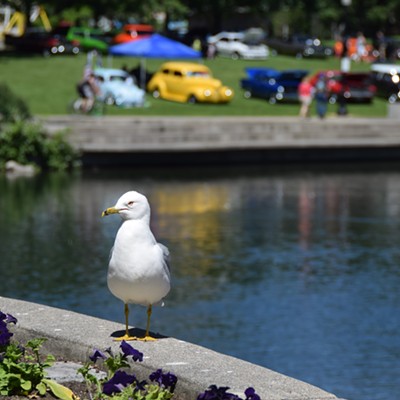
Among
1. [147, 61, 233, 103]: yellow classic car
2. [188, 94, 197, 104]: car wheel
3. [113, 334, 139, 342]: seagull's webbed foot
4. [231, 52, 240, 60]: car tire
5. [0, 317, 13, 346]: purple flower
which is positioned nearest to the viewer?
[0, 317, 13, 346]: purple flower

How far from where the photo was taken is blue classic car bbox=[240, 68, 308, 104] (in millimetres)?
54781

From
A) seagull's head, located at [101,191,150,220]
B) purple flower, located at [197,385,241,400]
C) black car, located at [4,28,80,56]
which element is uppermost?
seagull's head, located at [101,191,150,220]

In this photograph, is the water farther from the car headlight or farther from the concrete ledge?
the car headlight

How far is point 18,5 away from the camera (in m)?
70.0

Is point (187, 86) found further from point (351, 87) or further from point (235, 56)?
point (235, 56)

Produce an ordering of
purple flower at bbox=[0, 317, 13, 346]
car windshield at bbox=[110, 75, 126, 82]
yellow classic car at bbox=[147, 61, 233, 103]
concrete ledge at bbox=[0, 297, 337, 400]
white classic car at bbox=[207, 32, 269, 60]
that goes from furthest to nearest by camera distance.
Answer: white classic car at bbox=[207, 32, 269, 60]
yellow classic car at bbox=[147, 61, 233, 103]
car windshield at bbox=[110, 75, 126, 82]
purple flower at bbox=[0, 317, 13, 346]
concrete ledge at bbox=[0, 297, 337, 400]

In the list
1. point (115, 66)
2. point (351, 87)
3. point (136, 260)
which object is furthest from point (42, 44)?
point (136, 260)

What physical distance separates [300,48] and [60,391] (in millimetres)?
71473

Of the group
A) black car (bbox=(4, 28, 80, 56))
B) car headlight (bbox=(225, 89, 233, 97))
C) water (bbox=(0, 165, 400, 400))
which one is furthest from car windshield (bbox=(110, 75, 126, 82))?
black car (bbox=(4, 28, 80, 56))

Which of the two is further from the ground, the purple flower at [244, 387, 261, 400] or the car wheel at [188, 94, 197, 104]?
the purple flower at [244, 387, 261, 400]

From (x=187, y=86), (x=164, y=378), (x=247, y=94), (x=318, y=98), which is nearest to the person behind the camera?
(x=164, y=378)

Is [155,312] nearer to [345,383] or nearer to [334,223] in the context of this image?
[345,383]

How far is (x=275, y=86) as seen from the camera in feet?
180

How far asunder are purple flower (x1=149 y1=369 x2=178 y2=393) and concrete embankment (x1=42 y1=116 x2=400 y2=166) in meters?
31.8
